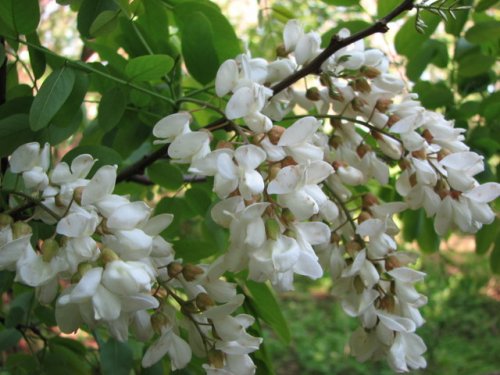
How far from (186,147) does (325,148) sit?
0.17m

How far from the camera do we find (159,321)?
550 mm

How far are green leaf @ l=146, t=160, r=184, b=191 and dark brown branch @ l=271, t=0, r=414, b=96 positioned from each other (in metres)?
0.19

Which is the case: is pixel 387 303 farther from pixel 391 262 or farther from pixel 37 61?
pixel 37 61

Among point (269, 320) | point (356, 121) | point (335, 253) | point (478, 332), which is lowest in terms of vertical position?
point (478, 332)

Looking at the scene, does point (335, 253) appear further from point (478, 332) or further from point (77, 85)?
point (478, 332)

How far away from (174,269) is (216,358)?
9 cm

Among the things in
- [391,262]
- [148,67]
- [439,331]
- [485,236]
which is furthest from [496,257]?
[439,331]

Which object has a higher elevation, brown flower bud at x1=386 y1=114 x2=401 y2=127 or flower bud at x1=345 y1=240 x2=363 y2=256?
brown flower bud at x1=386 y1=114 x2=401 y2=127

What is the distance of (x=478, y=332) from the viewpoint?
345 centimetres

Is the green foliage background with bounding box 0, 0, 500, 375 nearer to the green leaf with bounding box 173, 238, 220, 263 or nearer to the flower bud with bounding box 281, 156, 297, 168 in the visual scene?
the green leaf with bounding box 173, 238, 220, 263

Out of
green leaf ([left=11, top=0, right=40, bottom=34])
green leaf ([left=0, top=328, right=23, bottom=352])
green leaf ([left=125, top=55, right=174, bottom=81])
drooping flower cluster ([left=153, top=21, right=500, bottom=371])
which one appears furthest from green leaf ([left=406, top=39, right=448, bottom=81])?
green leaf ([left=0, top=328, right=23, bottom=352])

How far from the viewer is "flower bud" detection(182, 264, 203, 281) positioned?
0.56 meters

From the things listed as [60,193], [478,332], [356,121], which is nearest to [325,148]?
[356,121]

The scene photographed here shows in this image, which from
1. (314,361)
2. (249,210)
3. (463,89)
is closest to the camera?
(249,210)
